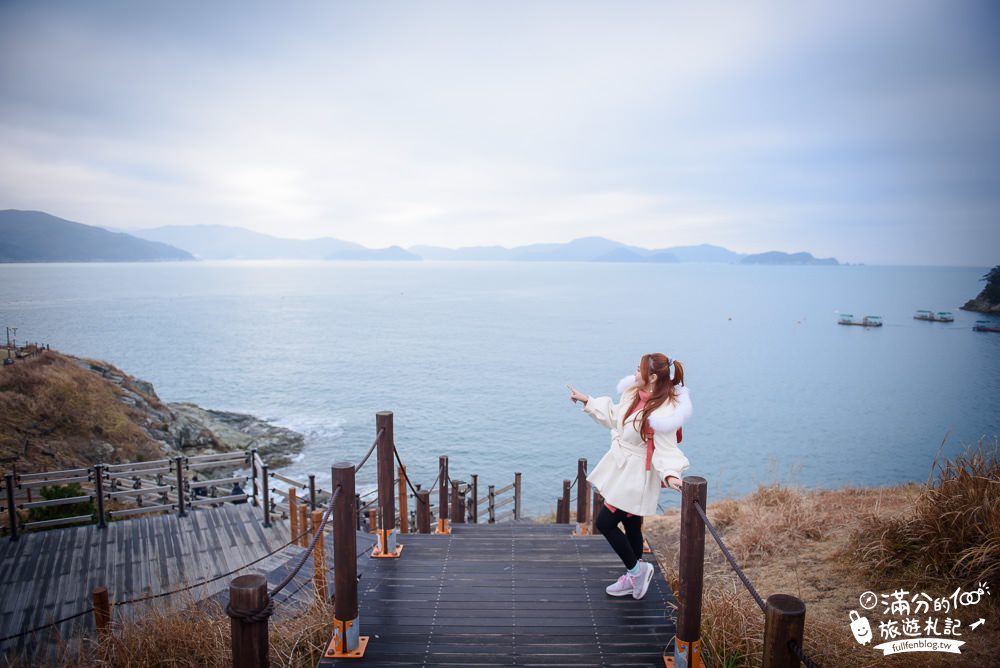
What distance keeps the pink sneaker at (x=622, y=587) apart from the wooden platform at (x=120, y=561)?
5591 mm

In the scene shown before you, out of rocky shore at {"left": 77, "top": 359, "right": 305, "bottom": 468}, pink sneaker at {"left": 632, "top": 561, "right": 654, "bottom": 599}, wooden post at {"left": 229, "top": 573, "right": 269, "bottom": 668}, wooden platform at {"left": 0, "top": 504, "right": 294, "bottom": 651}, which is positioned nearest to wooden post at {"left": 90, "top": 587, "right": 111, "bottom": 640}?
wooden platform at {"left": 0, "top": 504, "right": 294, "bottom": 651}

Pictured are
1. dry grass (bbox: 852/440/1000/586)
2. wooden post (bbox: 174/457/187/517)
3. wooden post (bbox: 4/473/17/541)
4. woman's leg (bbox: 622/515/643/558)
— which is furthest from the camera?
wooden post (bbox: 174/457/187/517)

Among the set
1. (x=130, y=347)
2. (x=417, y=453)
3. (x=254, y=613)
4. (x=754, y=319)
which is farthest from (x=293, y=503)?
(x=754, y=319)

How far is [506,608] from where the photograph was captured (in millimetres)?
4891

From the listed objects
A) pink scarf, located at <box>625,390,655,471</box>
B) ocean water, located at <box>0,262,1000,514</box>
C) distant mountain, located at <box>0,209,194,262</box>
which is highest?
distant mountain, located at <box>0,209,194,262</box>

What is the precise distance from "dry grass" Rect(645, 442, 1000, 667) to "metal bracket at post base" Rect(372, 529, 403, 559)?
9.86 ft

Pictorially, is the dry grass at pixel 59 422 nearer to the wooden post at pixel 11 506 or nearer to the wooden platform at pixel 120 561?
the wooden post at pixel 11 506

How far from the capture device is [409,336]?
269ft

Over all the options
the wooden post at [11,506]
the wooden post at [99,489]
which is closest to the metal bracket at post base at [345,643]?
the wooden post at [99,489]

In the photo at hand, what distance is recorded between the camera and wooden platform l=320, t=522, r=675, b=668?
167 inches

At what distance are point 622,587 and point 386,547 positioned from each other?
2513 millimetres

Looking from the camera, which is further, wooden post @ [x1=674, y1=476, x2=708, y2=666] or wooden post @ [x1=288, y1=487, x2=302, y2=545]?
wooden post @ [x1=288, y1=487, x2=302, y2=545]

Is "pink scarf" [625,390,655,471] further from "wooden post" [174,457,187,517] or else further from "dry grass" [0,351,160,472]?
"dry grass" [0,351,160,472]

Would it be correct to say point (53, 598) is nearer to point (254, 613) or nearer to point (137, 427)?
point (254, 613)
